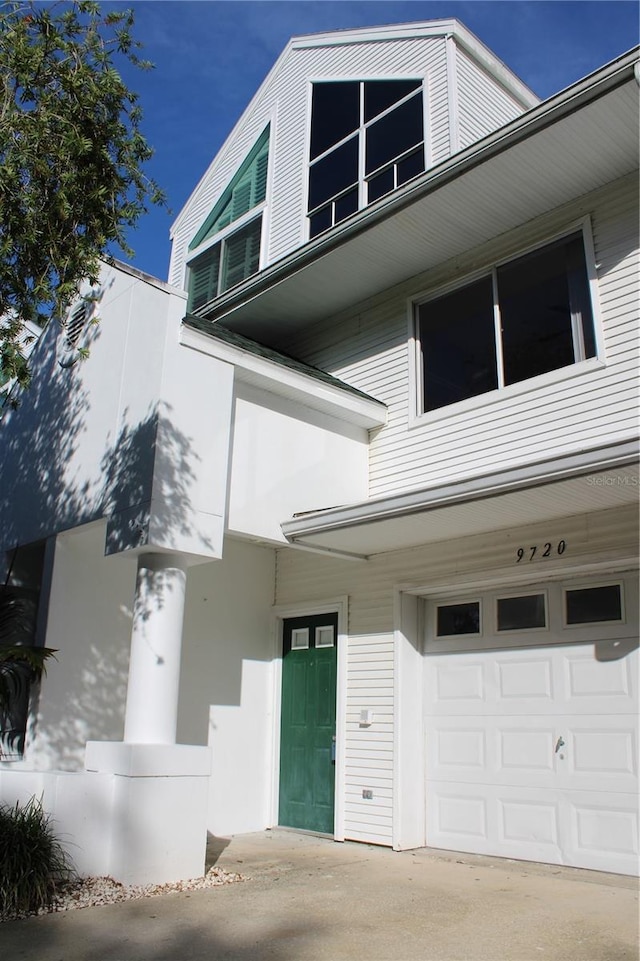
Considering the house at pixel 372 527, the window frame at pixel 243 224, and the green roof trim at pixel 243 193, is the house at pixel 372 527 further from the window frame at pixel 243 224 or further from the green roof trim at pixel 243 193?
the green roof trim at pixel 243 193

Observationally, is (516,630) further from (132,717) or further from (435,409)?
(132,717)

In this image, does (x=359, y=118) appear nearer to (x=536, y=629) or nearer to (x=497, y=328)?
(x=497, y=328)

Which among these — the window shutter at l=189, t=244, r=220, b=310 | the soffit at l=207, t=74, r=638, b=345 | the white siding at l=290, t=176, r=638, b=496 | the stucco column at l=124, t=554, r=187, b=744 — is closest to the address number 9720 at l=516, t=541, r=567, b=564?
the white siding at l=290, t=176, r=638, b=496

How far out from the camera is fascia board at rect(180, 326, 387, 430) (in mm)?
7488

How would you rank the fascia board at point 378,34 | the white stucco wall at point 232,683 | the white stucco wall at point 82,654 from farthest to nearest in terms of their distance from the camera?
the fascia board at point 378,34, the white stucco wall at point 232,683, the white stucco wall at point 82,654

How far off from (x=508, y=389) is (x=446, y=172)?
214 centimetres

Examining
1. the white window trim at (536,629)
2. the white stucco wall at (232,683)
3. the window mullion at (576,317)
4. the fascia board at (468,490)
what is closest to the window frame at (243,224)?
the white stucco wall at (232,683)

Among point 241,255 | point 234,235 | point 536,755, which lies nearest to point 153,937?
point 536,755

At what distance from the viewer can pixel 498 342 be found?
812cm

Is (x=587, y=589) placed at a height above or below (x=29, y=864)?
above

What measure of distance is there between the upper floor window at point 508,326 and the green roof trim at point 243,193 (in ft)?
18.6

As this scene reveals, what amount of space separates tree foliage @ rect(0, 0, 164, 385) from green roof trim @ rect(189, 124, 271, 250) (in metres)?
6.80

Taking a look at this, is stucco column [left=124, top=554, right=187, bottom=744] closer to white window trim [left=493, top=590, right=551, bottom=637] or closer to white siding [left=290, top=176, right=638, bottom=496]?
white siding [left=290, top=176, right=638, bottom=496]

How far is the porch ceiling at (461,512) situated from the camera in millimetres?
6320
